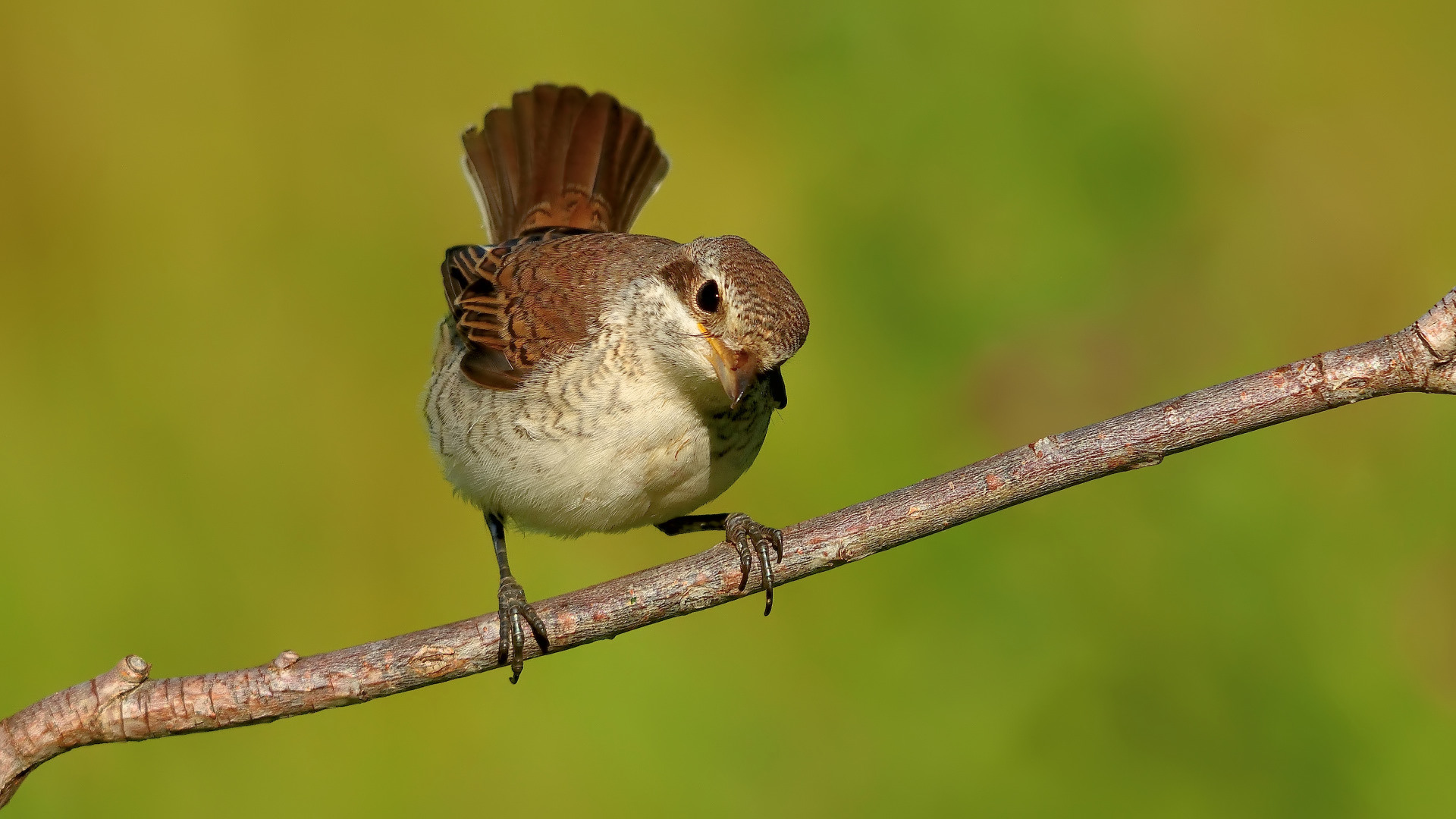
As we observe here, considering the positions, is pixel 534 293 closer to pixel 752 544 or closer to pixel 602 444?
pixel 602 444

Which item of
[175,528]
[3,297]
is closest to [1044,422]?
[175,528]

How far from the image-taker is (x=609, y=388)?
11.0 feet

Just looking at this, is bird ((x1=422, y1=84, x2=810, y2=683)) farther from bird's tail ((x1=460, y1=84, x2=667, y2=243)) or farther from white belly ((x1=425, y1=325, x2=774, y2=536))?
bird's tail ((x1=460, y1=84, x2=667, y2=243))

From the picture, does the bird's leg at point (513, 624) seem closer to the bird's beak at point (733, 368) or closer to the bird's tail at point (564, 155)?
the bird's beak at point (733, 368)

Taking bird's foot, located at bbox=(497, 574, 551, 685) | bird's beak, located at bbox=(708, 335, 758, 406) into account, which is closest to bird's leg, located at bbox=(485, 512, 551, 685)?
bird's foot, located at bbox=(497, 574, 551, 685)

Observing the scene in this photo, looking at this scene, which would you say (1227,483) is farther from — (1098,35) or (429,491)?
(429,491)

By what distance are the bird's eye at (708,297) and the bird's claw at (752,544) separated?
566mm

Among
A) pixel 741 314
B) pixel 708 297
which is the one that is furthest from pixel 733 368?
pixel 708 297

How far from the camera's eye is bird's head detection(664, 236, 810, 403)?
3061 mm

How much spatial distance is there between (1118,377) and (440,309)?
2.63 meters

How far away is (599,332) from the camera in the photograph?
348 centimetres

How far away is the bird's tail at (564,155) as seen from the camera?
4.62m

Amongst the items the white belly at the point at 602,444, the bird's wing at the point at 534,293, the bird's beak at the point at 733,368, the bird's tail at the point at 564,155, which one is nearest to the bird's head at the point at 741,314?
the bird's beak at the point at 733,368

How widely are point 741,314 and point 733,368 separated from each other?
0.42ft
